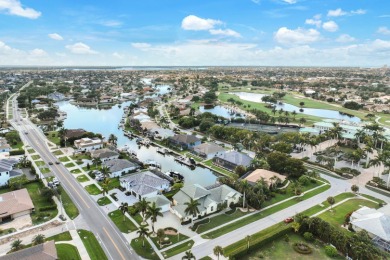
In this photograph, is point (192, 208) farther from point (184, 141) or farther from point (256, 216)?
point (184, 141)

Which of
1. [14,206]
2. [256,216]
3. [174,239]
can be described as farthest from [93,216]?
[256,216]

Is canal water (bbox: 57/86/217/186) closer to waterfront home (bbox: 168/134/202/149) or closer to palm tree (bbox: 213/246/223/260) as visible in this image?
waterfront home (bbox: 168/134/202/149)

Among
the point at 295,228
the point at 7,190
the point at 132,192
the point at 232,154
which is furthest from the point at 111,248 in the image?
the point at 232,154

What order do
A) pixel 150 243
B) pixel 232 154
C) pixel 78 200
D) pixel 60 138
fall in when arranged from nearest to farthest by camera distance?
1. pixel 150 243
2. pixel 78 200
3. pixel 232 154
4. pixel 60 138

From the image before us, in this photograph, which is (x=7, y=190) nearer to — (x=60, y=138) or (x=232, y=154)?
(x=60, y=138)

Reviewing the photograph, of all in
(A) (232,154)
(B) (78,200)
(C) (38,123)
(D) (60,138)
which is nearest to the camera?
(B) (78,200)

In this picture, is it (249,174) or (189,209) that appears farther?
(249,174)

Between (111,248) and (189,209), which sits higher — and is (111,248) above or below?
below
